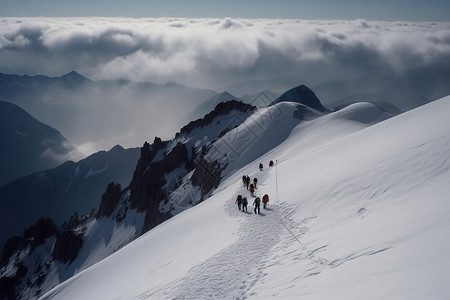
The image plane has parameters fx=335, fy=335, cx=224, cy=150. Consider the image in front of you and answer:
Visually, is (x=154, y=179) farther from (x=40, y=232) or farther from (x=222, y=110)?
(x=40, y=232)

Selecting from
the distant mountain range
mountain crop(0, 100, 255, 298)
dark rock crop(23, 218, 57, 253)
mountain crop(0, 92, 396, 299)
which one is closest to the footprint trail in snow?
mountain crop(0, 92, 396, 299)

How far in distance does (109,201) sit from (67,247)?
18.1 meters

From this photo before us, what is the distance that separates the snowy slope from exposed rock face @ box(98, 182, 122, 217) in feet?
231

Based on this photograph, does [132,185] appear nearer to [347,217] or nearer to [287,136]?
[287,136]

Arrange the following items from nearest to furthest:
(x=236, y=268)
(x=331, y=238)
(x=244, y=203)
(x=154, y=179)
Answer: (x=331, y=238), (x=236, y=268), (x=244, y=203), (x=154, y=179)

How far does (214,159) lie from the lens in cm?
7681

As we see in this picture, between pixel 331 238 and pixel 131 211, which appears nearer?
pixel 331 238

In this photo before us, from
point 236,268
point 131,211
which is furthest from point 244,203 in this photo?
point 131,211

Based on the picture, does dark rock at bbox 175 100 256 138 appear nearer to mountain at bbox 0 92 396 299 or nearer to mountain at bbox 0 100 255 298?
mountain at bbox 0 100 255 298

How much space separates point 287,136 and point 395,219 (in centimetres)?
5917

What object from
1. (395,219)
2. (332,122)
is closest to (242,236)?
(395,219)

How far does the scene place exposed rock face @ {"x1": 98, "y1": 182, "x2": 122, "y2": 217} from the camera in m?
99.5

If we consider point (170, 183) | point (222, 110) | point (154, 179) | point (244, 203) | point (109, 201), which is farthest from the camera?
point (222, 110)

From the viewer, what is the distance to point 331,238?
1458cm
